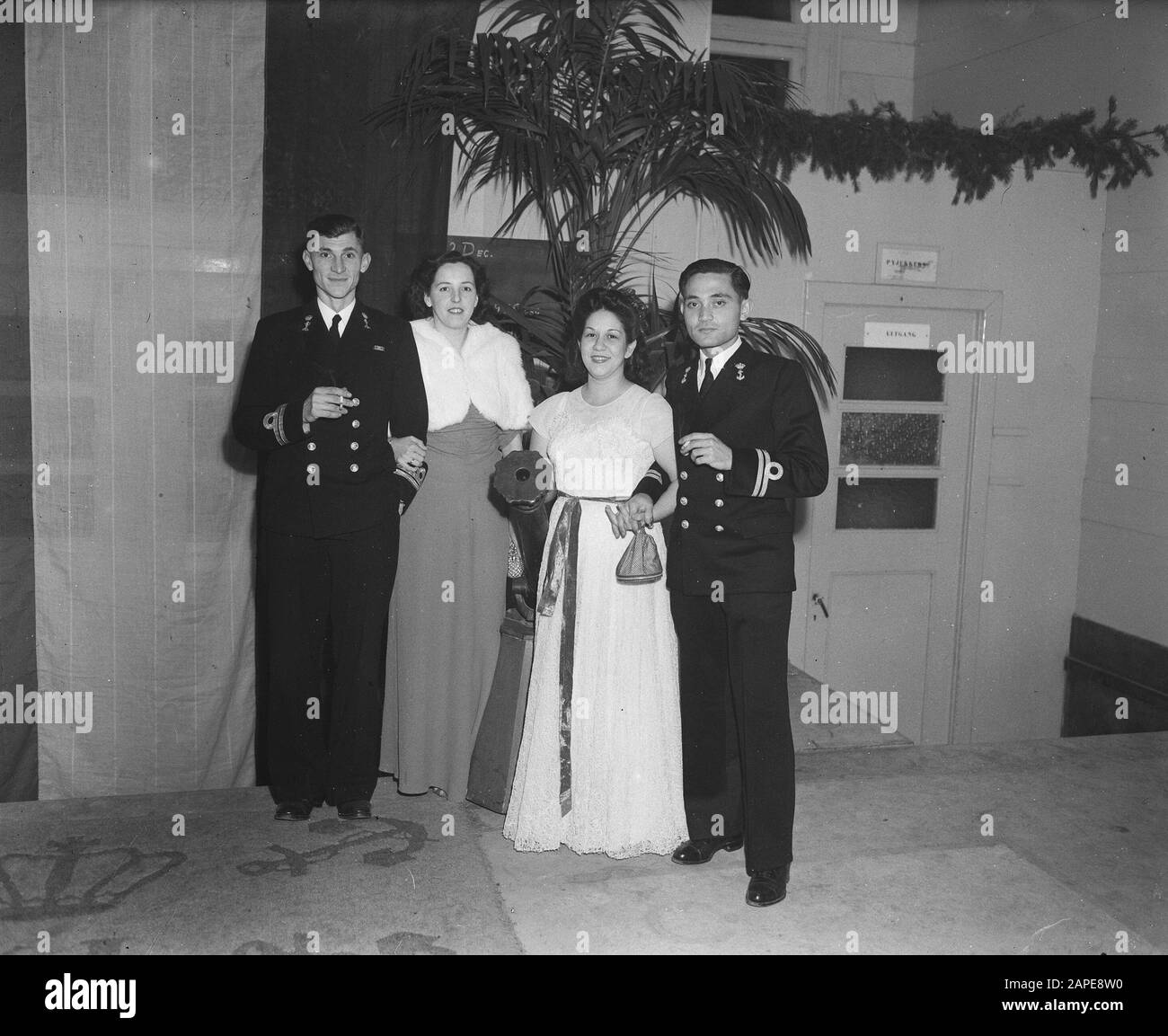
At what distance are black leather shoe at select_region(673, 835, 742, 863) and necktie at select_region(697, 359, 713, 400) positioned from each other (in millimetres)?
1180

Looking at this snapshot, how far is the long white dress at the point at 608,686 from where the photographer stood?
2.97 meters

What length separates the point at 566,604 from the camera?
3.03 m

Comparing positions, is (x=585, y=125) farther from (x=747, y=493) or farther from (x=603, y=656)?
(x=603, y=656)

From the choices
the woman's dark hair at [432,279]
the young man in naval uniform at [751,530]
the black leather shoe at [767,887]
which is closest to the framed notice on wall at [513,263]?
the woman's dark hair at [432,279]

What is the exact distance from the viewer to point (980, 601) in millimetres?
5770

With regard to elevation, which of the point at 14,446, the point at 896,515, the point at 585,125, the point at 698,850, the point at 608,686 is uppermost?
the point at 585,125

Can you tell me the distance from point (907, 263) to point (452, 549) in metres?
3.18

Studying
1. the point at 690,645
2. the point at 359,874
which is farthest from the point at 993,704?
the point at 359,874

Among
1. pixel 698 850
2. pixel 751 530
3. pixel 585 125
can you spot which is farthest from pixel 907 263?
pixel 698 850

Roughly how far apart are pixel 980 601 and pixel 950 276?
1632mm

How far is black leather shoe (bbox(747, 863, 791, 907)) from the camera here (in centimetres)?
279

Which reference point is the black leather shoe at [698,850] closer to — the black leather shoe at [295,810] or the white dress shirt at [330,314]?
the black leather shoe at [295,810]

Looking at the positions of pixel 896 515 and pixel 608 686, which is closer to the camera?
pixel 608 686

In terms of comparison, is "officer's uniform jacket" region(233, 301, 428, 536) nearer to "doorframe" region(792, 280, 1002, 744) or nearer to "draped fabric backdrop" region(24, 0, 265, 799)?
"draped fabric backdrop" region(24, 0, 265, 799)
